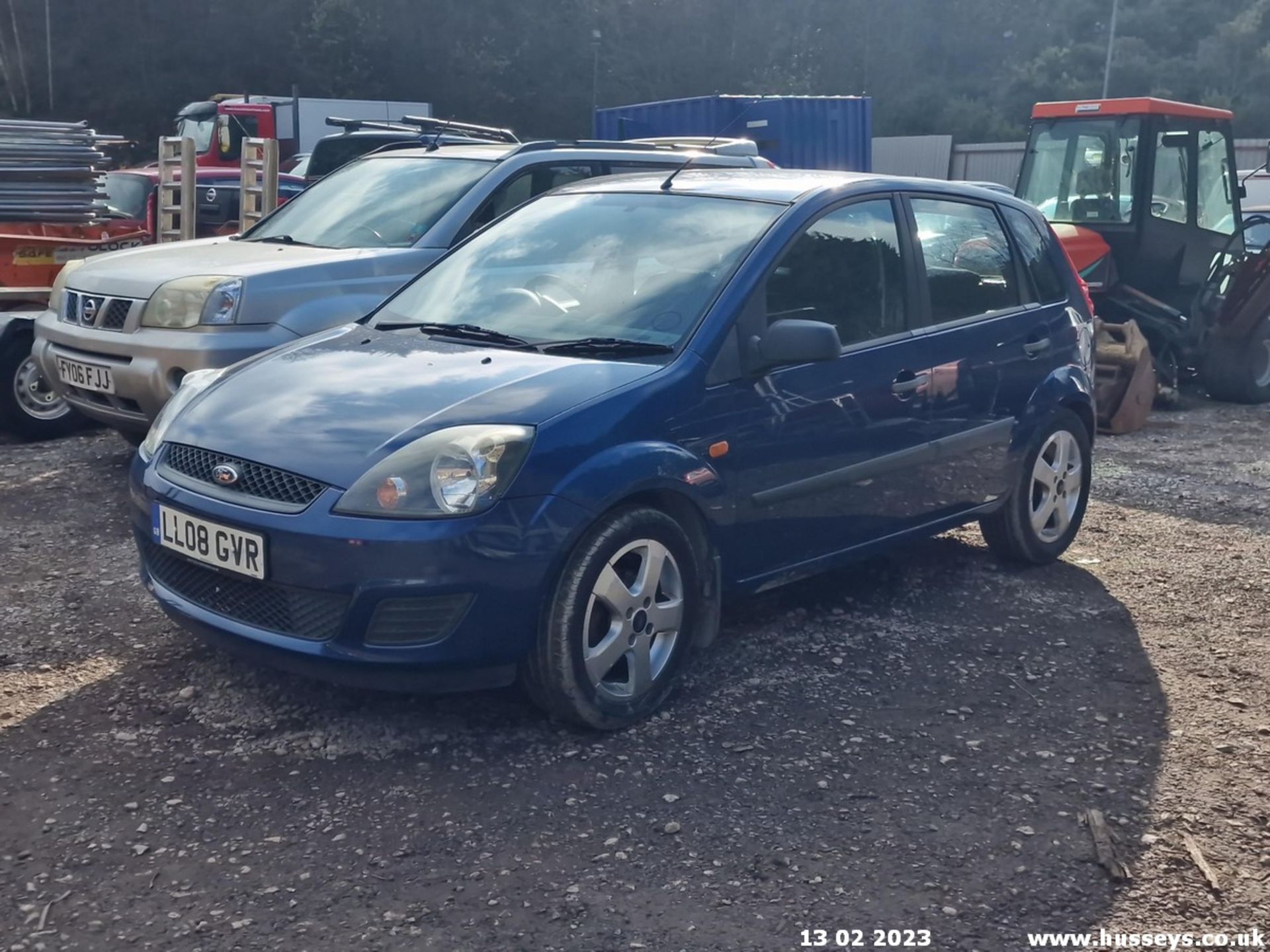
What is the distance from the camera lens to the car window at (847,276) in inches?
180

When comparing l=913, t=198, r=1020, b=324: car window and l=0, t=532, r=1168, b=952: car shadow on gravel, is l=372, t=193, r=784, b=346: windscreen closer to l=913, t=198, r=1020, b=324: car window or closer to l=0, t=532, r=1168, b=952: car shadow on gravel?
l=913, t=198, r=1020, b=324: car window

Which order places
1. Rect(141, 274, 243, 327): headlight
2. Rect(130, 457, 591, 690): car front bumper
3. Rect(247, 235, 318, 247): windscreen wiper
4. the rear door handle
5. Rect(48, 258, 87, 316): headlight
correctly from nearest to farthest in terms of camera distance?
Rect(130, 457, 591, 690): car front bumper, the rear door handle, Rect(141, 274, 243, 327): headlight, Rect(48, 258, 87, 316): headlight, Rect(247, 235, 318, 247): windscreen wiper

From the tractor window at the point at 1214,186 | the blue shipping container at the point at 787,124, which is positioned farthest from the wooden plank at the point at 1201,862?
the blue shipping container at the point at 787,124

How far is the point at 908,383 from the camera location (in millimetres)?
4922

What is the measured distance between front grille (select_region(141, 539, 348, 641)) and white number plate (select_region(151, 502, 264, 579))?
3 centimetres

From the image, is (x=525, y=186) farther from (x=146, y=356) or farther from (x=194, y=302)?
(x=146, y=356)

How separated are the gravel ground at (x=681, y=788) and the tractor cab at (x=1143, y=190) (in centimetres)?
662

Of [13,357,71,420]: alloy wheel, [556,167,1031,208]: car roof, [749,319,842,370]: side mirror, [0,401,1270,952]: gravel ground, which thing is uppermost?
[556,167,1031,208]: car roof

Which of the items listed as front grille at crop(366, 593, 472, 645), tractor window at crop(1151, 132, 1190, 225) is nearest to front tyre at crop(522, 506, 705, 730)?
front grille at crop(366, 593, 472, 645)

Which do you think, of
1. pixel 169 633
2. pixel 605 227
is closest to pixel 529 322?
pixel 605 227

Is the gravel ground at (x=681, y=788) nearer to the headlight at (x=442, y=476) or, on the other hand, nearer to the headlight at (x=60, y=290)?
the headlight at (x=442, y=476)

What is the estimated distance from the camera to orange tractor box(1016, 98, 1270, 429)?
11.2m

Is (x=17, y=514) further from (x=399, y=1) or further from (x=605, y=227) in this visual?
(x=399, y=1)

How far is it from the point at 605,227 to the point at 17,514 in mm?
3340
